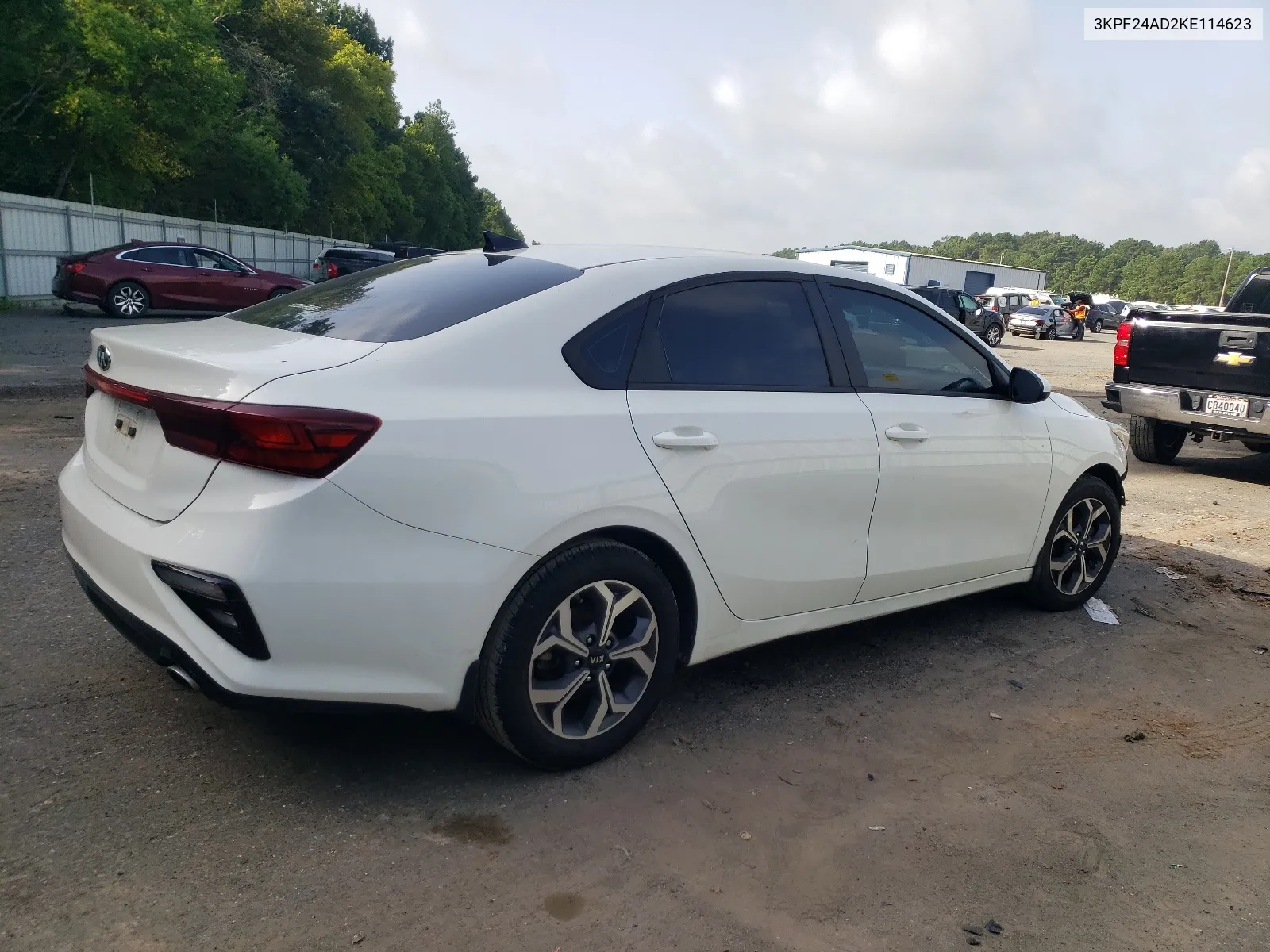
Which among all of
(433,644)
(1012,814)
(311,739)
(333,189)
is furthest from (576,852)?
(333,189)

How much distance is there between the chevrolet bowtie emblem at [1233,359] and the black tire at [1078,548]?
415 cm

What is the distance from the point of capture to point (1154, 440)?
998cm

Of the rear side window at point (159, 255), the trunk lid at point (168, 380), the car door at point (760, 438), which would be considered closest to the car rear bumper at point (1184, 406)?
the car door at point (760, 438)

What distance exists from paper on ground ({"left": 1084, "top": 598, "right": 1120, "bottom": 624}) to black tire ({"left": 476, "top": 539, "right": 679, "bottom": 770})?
279cm

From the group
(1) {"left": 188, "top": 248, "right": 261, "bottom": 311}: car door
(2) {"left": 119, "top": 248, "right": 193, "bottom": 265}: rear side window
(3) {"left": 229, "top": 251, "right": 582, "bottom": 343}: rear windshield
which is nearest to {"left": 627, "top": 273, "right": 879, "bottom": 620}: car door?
(3) {"left": 229, "top": 251, "right": 582, "bottom": 343}: rear windshield

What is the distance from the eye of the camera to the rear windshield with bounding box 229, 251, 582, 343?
317 cm

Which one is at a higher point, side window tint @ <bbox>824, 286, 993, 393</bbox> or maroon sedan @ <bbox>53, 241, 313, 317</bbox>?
maroon sedan @ <bbox>53, 241, 313, 317</bbox>

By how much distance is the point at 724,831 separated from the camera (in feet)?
9.67

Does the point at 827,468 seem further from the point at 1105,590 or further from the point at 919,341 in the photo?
the point at 1105,590

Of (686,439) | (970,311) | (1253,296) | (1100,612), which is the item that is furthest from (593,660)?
(970,311)

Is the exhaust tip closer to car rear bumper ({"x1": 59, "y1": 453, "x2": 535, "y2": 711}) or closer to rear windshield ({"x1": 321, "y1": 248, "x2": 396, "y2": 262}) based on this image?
car rear bumper ({"x1": 59, "y1": 453, "x2": 535, "y2": 711})

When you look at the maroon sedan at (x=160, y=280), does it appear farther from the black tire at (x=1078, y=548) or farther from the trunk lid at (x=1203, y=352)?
the black tire at (x=1078, y=548)

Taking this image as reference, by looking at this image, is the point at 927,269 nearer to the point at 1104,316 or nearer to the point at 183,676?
the point at 1104,316

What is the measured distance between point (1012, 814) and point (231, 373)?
2631mm
